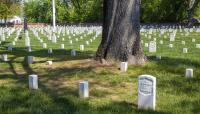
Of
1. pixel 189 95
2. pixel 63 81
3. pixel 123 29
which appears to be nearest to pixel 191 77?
pixel 189 95

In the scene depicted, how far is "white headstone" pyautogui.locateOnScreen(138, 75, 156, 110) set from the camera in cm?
636

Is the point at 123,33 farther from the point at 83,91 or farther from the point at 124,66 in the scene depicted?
the point at 83,91

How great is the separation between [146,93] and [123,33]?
11.8 feet

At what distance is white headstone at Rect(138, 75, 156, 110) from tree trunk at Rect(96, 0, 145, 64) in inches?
135

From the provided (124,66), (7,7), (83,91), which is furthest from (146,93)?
(7,7)

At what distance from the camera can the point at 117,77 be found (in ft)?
29.2

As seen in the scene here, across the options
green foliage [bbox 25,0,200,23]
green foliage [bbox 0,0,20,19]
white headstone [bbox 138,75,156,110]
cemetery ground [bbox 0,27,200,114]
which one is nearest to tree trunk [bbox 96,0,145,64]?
cemetery ground [bbox 0,27,200,114]

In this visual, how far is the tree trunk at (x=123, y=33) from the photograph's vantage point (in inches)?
392

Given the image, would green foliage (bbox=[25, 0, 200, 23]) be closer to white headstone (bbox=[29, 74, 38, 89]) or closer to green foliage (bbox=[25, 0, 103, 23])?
green foliage (bbox=[25, 0, 103, 23])

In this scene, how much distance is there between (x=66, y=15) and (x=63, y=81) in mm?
62715

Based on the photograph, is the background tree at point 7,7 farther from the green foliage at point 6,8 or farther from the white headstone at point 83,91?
the white headstone at point 83,91

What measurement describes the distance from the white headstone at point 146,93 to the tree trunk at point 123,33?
344 centimetres

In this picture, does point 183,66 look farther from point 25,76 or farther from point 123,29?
point 25,76

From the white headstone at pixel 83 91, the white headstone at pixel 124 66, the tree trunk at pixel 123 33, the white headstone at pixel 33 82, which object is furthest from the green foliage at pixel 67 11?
the white headstone at pixel 83 91
